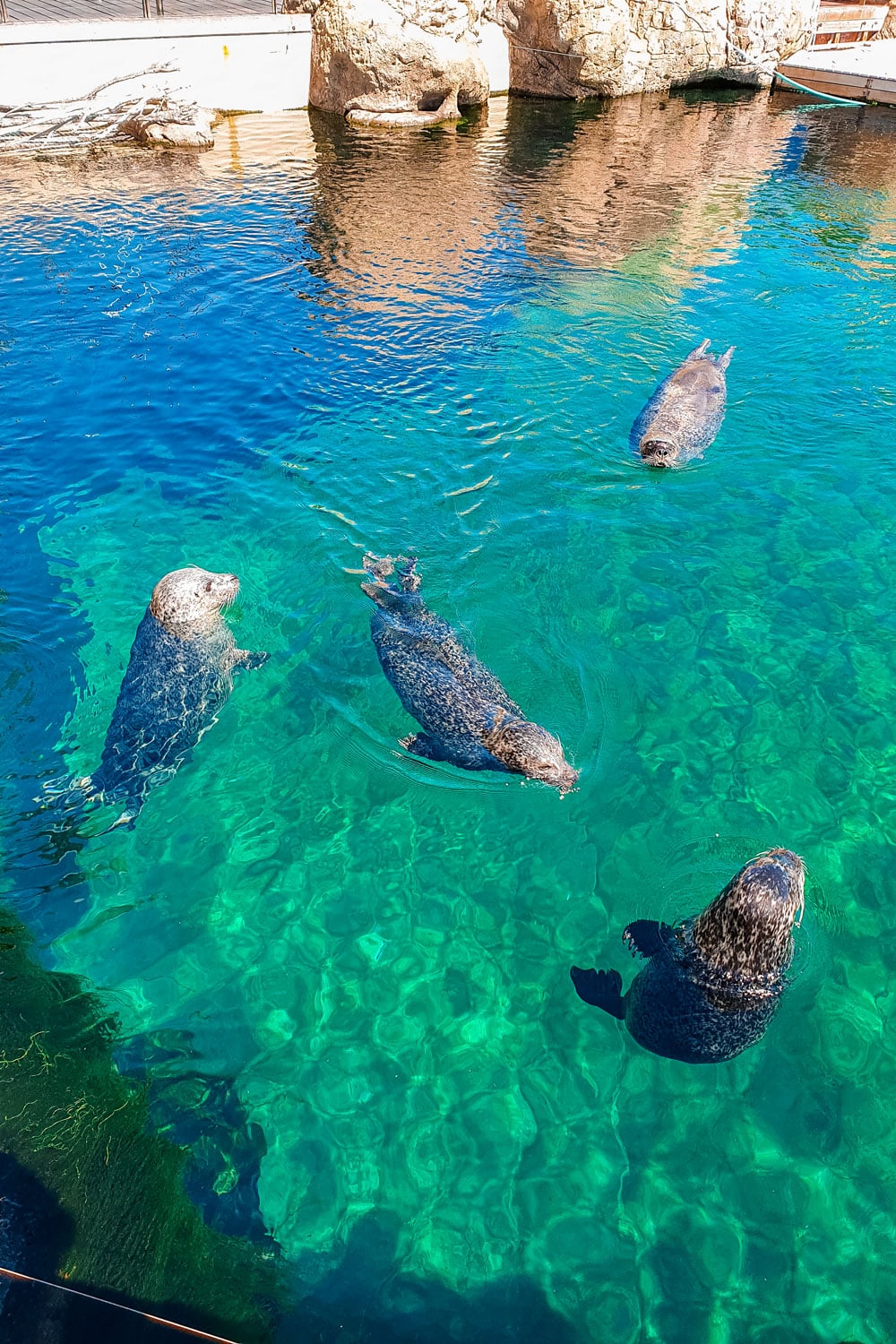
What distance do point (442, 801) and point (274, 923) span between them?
1582 millimetres

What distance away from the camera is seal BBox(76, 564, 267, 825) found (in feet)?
22.4

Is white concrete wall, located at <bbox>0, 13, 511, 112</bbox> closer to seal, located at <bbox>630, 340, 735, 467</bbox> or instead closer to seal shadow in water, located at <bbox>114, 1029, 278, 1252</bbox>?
seal, located at <bbox>630, 340, 735, 467</bbox>

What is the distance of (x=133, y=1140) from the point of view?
5035mm

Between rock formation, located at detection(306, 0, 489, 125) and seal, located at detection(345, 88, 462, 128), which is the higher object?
rock formation, located at detection(306, 0, 489, 125)

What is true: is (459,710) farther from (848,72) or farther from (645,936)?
(848,72)

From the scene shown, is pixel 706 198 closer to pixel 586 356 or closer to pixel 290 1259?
pixel 586 356

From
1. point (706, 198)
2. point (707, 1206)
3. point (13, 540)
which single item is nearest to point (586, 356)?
point (13, 540)

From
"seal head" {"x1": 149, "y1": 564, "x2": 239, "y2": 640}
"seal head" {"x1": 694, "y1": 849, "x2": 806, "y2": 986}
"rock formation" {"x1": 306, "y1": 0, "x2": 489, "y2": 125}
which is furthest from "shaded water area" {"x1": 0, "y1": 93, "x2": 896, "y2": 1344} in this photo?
"rock formation" {"x1": 306, "y1": 0, "x2": 489, "y2": 125}

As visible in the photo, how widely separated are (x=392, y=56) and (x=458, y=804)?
2324cm

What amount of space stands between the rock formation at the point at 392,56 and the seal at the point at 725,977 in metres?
24.1

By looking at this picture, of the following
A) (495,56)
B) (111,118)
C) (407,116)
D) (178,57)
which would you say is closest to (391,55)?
(407,116)

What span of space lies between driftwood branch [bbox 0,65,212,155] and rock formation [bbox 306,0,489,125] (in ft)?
13.7

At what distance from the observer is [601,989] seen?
5.60 m

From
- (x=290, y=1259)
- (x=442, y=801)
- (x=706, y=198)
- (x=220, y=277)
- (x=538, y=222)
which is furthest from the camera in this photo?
(x=706, y=198)
